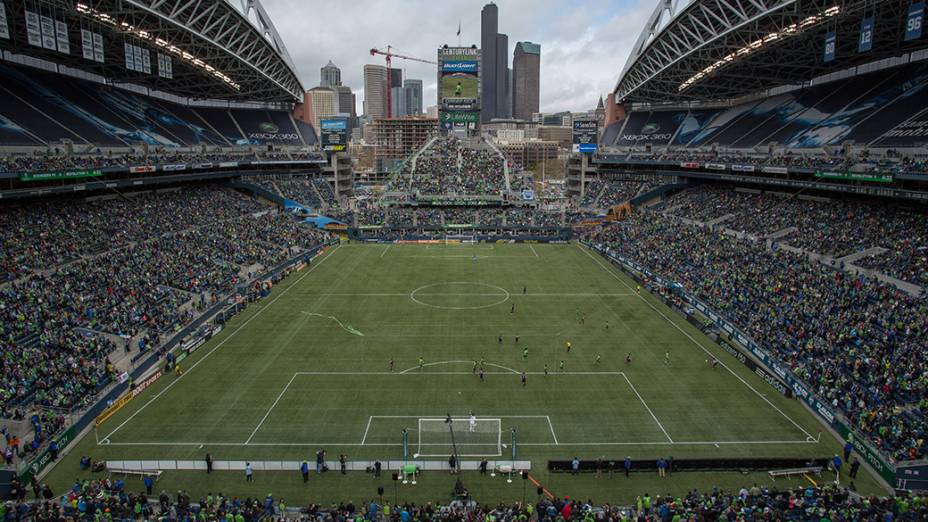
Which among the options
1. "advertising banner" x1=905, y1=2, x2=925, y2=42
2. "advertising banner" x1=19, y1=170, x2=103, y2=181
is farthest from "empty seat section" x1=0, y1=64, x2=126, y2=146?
"advertising banner" x1=905, y1=2, x2=925, y2=42

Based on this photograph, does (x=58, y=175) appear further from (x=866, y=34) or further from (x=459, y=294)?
(x=866, y=34)

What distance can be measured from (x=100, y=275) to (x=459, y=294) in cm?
2760

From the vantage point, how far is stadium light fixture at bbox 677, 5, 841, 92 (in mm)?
43956

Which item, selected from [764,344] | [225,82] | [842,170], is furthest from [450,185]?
[764,344]

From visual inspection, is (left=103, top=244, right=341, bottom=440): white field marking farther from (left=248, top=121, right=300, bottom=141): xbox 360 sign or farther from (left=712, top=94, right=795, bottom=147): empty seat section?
(left=712, top=94, right=795, bottom=147): empty seat section

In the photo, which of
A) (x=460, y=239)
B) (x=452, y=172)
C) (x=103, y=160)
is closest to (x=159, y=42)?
(x=103, y=160)

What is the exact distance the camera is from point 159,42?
54906 mm

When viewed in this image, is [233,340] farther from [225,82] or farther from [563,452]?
[225,82]

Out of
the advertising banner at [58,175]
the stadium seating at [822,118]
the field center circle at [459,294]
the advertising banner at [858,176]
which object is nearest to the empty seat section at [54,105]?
the advertising banner at [58,175]

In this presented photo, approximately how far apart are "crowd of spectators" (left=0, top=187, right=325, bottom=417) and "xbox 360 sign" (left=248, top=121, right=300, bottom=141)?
84.6 ft

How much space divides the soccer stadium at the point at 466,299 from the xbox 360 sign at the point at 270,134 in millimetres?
3930

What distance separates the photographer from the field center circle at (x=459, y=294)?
152 feet

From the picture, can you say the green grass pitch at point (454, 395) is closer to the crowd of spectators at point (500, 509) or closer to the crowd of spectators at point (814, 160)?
the crowd of spectators at point (500, 509)

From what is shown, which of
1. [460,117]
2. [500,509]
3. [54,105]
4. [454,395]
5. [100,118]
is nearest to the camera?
[500,509]
